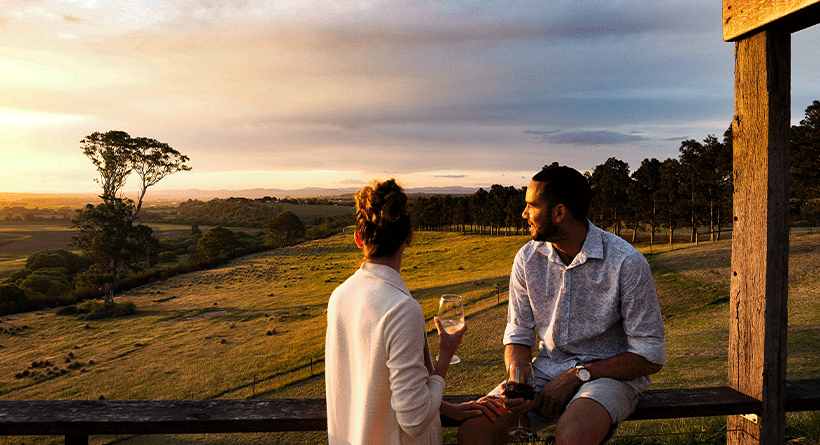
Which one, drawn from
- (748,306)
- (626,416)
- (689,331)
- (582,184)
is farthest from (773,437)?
(689,331)

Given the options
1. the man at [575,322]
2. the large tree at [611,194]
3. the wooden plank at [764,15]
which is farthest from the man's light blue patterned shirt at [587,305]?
the large tree at [611,194]

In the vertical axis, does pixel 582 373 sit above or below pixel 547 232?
below

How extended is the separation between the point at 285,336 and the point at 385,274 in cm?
4180

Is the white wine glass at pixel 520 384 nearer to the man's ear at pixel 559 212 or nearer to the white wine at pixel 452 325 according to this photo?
the white wine at pixel 452 325

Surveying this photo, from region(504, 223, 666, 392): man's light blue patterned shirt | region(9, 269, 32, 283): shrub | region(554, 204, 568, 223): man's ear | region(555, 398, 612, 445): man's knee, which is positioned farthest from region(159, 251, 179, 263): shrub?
region(555, 398, 612, 445): man's knee

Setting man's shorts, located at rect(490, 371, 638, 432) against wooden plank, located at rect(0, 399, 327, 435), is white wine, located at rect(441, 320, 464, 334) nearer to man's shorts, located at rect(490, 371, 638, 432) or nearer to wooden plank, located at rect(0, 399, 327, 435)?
man's shorts, located at rect(490, 371, 638, 432)

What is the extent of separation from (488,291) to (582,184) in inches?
1342

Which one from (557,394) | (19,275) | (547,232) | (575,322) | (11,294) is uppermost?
(547,232)

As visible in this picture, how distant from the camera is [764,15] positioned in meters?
2.82

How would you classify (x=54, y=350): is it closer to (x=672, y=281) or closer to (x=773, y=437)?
(x=672, y=281)

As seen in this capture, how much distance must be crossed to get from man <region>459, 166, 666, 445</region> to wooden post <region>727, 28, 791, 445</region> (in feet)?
2.42

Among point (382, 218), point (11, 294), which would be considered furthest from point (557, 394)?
point (11, 294)

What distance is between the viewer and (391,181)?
7.21 feet

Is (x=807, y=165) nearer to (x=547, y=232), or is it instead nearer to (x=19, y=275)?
(x=547, y=232)
